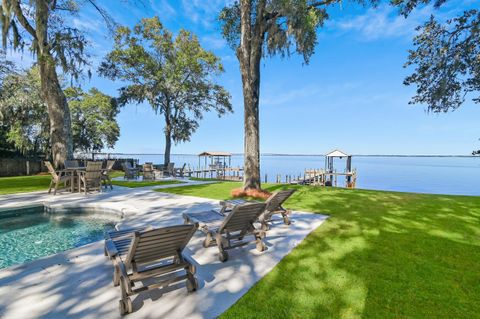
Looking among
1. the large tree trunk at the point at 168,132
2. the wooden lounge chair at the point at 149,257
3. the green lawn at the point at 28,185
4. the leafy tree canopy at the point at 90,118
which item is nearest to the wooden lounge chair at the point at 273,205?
the wooden lounge chair at the point at 149,257

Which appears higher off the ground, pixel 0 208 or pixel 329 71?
pixel 329 71

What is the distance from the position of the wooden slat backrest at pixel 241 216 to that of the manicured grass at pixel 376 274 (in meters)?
0.79

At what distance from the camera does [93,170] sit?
8.91 m

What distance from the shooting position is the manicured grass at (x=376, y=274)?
2.38 meters

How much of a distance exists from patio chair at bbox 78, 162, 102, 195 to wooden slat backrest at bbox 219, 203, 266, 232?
732 cm

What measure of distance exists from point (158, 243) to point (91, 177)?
820 cm

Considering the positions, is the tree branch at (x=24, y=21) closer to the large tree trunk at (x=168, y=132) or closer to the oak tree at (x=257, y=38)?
the oak tree at (x=257, y=38)

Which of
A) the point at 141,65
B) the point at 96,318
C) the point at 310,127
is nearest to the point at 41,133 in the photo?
the point at 141,65

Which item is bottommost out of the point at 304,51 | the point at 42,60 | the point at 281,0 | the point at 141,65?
the point at 42,60

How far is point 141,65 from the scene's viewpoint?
65.5 ft

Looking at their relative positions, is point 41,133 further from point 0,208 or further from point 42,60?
point 0,208

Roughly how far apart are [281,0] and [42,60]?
9.26 meters

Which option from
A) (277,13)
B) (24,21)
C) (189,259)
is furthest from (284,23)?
(24,21)

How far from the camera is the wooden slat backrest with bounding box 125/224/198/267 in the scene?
7.41ft
